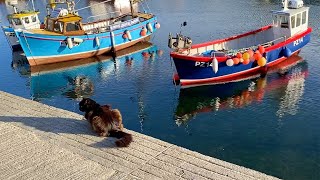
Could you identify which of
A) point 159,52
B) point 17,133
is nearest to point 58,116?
point 17,133

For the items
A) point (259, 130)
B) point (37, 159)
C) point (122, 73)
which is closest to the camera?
point (37, 159)

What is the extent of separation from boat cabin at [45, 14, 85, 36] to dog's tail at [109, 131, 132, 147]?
17648mm

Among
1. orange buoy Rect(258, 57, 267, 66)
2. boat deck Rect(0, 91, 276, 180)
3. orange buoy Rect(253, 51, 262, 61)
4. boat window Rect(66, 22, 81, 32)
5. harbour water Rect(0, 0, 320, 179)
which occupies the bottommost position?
harbour water Rect(0, 0, 320, 179)

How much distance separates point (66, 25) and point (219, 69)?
13.2 metres

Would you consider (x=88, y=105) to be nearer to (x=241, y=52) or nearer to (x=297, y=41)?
(x=241, y=52)

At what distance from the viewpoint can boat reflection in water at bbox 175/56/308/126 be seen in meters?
19.2

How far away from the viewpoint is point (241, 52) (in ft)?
71.3

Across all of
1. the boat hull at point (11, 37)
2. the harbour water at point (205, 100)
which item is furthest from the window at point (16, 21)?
the harbour water at point (205, 100)

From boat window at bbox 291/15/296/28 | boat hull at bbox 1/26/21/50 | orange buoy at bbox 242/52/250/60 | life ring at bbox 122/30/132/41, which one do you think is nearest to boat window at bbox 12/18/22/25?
boat hull at bbox 1/26/21/50

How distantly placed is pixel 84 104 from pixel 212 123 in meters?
6.86

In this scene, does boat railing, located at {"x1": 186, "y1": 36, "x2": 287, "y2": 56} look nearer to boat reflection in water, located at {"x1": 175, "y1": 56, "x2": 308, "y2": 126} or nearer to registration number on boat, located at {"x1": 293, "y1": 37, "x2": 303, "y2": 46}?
registration number on boat, located at {"x1": 293, "y1": 37, "x2": 303, "y2": 46}

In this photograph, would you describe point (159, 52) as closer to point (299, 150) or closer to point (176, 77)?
point (176, 77)

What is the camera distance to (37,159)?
1130 centimetres

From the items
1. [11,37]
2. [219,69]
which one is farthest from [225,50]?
[11,37]
